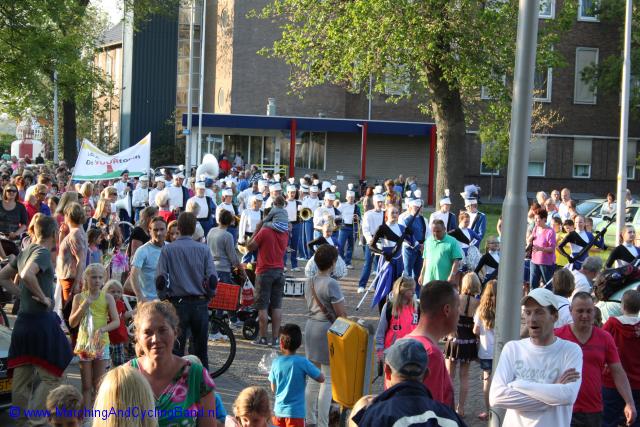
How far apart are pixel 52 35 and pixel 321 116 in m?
23.6

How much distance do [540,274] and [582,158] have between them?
104ft

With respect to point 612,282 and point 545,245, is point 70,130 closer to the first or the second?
point 545,245

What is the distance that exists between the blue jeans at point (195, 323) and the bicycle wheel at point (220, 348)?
3.93ft

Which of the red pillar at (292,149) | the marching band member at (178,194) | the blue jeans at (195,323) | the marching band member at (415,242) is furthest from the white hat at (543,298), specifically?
the red pillar at (292,149)

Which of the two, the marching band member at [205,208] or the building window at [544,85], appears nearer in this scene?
the marching band member at [205,208]

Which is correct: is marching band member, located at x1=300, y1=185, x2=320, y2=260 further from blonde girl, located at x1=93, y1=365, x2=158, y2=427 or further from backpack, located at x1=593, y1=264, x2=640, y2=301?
blonde girl, located at x1=93, y1=365, x2=158, y2=427

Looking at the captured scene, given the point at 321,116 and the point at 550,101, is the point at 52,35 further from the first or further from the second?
the point at 550,101

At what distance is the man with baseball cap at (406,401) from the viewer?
13.1 ft

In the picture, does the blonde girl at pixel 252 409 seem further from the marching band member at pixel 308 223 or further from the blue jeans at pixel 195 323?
the marching band member at pixel 308 223

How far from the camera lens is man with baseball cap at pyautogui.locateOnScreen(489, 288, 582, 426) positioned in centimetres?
563

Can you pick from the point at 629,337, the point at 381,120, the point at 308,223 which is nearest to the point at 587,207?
the point at 308,223

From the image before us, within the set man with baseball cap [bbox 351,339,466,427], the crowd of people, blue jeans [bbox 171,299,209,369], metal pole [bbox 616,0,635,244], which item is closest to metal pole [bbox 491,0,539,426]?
the crowd of people

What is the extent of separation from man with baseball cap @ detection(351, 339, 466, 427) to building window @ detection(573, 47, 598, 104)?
142 feet

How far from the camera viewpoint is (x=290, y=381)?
303 inches
